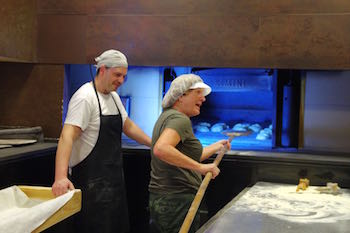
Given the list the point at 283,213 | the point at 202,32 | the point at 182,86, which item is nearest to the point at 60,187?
the point at 182,86

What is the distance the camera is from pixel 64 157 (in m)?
1.94

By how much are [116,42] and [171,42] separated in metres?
0.39

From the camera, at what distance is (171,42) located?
269 cm


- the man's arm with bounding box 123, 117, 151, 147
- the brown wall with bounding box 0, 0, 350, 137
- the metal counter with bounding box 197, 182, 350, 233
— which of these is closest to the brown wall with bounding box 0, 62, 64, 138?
the brown wall with bounding box 0, 0, 350, 137

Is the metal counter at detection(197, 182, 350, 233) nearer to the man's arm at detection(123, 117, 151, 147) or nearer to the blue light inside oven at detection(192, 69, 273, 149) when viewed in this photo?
the man's arm at detection(123, 117, 151, 147)

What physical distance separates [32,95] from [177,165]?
4.98ft

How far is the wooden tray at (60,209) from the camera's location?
58.9 inches

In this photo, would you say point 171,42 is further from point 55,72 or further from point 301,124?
point 301,124

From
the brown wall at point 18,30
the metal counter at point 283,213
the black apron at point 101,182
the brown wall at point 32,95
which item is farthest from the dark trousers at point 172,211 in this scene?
the brown wall at point 18,30

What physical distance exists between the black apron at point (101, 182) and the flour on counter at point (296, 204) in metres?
0.74

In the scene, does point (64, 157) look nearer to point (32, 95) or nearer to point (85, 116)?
point (85, 116)

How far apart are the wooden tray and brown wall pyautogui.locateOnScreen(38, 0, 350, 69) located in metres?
1.24

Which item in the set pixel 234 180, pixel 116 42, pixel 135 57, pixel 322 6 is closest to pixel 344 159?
pixel 234 180

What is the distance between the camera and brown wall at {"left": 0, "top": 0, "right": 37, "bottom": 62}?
2.57 metres
